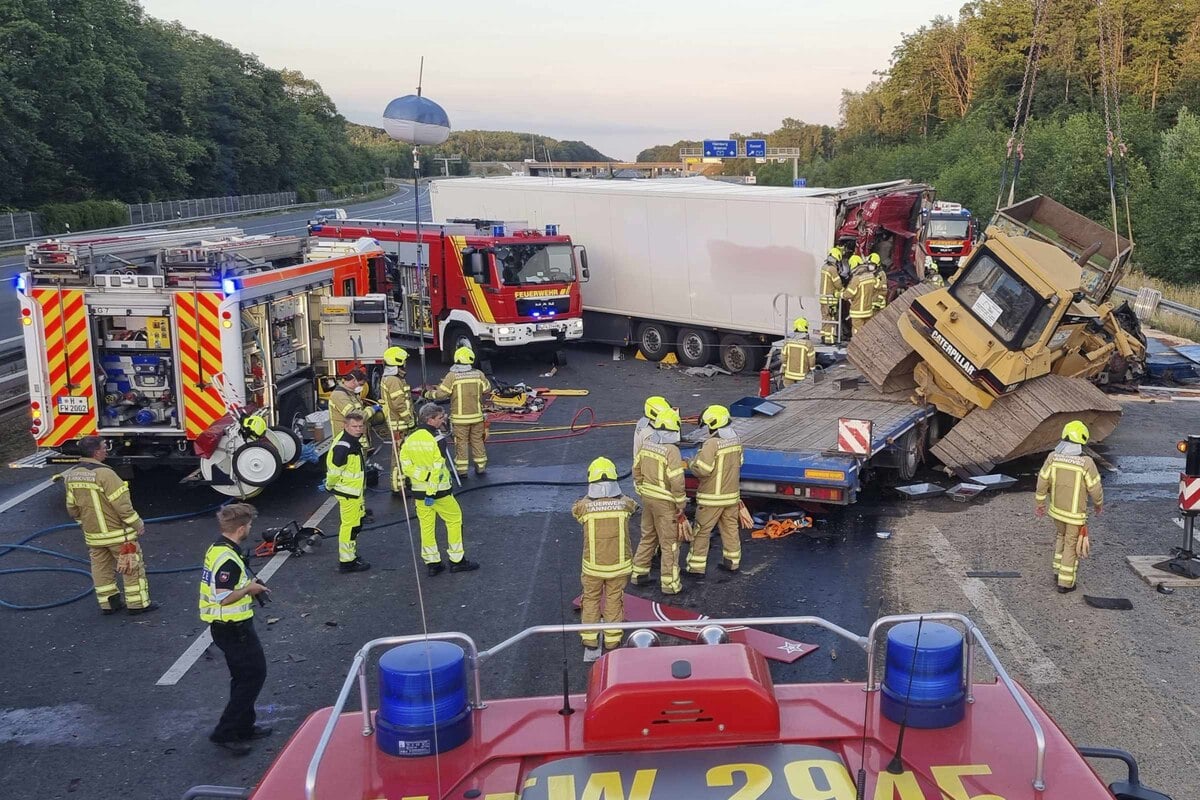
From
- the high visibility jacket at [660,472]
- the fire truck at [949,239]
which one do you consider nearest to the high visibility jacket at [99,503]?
the high visibility jacket at [660,472]

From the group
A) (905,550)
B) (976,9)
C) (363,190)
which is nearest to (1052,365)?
(905,550)

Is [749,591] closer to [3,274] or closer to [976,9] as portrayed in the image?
[3,274]

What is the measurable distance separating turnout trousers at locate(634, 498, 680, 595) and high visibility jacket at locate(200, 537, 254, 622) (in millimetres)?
3368

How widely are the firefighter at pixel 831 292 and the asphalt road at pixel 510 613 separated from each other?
196 inches

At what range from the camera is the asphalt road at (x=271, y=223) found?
2312 cm

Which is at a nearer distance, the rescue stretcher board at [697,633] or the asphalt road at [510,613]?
the asphalt road at [510,613]

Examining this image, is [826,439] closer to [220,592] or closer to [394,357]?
[394,357]

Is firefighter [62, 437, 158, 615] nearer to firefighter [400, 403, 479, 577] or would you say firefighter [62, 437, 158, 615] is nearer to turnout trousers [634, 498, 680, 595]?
firefighter [400, 403, 479, 577]

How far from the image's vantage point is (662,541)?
8.58m

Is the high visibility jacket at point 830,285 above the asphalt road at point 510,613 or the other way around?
above

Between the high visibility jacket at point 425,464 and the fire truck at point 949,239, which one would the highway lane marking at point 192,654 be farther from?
the fire truck at point 949,239

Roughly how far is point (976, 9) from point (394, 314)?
5520cm

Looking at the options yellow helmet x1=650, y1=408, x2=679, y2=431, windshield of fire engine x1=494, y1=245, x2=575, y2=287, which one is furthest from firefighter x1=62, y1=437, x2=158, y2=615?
windshield of fire engine x1=494, y1=245, x2=575, y2=287

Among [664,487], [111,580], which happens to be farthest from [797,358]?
[111,580]
